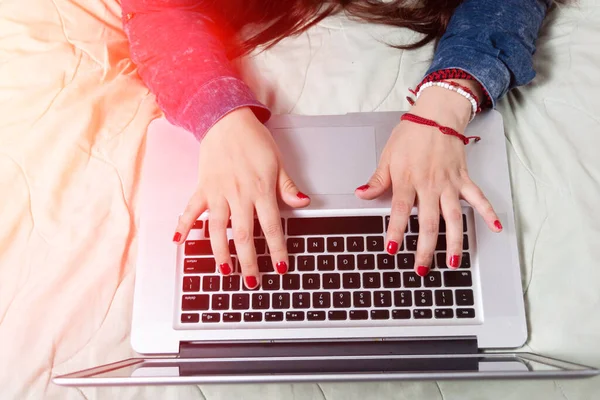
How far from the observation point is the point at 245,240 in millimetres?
567

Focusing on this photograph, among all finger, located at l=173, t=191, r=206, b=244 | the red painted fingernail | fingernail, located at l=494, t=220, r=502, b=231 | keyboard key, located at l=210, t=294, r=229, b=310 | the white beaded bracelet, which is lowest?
keyboard key, located at l=210, t=294, r=229, b=310

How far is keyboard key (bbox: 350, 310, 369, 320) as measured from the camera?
559mm

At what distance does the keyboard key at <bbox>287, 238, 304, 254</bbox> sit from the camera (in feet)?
1.90

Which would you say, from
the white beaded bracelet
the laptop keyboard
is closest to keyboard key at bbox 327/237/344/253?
the laptop keyboard

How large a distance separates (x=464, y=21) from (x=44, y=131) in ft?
1.86

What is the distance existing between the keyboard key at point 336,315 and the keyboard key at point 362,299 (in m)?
0.02

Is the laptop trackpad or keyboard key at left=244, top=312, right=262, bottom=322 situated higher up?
the laptop trackpad

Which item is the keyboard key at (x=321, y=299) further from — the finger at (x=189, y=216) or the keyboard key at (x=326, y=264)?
the finger at (x=189, y=216)

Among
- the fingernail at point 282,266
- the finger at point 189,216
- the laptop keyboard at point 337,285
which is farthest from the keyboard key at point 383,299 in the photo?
the finger at point 189,216

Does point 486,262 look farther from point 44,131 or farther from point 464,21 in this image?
point 44,131

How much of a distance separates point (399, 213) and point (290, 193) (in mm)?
126

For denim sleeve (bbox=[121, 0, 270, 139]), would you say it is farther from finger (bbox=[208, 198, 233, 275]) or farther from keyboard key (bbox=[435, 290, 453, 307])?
keyboard key (bbox=[435, 290, 453, 307])

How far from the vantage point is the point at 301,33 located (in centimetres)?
73

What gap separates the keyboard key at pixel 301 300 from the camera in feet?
1.85
